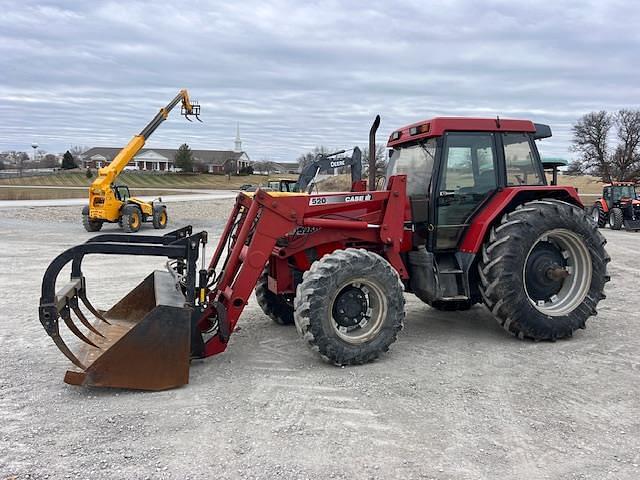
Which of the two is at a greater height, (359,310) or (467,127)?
(467,127)

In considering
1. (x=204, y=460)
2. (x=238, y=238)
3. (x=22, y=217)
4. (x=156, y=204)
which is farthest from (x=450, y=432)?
(x=22, y=217)

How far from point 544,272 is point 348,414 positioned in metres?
3.13

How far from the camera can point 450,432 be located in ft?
12.9

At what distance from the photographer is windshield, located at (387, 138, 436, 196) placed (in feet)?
20.4

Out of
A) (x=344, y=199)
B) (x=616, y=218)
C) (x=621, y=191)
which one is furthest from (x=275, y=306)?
(x=621, y=191)

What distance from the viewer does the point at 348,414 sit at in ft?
13.9

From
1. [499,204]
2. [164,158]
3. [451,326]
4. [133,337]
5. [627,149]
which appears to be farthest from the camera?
[164,158]

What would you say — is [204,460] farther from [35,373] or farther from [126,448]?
[35,373]

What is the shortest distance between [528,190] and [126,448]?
483 cm

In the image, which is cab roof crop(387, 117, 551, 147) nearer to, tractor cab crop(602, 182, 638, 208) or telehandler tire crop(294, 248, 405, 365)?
telehandler tire crop(294, 248, 405, 365)

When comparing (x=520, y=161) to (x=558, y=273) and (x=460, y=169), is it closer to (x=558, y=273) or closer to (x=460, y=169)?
(x=460, y=169)

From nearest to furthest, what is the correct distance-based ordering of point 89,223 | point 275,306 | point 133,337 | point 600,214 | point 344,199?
point 133,337
point 344,199
point 275,306
point 89,223
point 600,214

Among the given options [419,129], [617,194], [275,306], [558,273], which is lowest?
[275,306]

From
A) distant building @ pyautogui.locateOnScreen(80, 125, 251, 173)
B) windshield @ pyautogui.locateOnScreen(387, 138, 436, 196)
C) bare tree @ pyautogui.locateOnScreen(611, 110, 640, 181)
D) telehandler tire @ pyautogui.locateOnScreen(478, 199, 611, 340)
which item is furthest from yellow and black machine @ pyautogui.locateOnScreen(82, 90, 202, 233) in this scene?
distant building @ pyautogui.locateOnScreen(80, 125, 251, 173)
